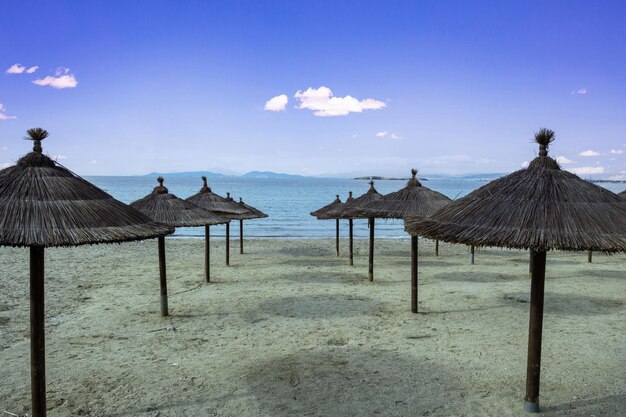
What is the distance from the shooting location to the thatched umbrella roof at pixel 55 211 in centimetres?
434

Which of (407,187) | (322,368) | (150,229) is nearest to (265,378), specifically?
(322,368)

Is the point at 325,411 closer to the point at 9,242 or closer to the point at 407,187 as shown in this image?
the point at 9,242

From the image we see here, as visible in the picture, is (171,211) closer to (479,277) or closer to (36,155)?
(36,155)

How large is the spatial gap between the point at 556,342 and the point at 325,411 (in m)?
4.91

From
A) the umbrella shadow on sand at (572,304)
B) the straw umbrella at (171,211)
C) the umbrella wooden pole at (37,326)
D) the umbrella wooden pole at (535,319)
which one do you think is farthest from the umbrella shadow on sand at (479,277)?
the umbrella wooden pole at (37,326)

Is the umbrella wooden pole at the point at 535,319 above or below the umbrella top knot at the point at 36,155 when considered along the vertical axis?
below

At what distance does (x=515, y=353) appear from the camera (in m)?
7.78

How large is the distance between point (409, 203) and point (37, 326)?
8.58 metres

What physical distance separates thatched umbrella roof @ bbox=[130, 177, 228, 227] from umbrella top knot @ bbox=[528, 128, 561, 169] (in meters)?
7.59

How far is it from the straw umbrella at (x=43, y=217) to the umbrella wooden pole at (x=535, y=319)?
437cm

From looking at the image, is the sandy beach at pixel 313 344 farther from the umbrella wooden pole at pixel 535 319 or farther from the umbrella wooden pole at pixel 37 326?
the umbrella wooden pole at pixel 37 326

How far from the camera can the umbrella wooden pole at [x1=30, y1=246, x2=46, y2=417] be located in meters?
4.78

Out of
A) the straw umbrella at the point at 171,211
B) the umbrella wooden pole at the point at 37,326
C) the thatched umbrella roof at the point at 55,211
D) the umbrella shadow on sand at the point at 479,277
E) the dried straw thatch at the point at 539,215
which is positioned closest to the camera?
the thatched umbrella roof at the point at 55,211

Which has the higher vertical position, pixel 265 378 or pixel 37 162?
pixel 37 162
